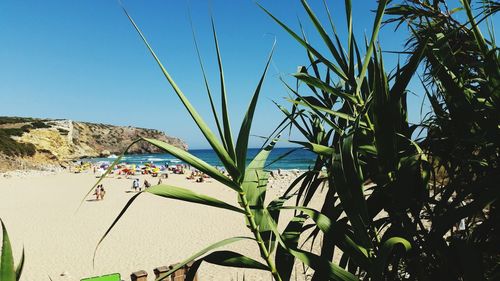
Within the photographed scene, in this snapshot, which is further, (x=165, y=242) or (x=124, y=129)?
(x=124, y=129)

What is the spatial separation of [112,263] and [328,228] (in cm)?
829

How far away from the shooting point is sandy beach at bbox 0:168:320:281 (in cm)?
756

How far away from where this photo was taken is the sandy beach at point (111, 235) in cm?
756

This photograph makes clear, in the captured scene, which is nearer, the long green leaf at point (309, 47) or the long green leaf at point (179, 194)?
the long green leaf at point (179, 194)

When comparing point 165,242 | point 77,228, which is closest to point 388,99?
point 165,242

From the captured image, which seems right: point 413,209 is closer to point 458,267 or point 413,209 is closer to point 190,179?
point 458,267

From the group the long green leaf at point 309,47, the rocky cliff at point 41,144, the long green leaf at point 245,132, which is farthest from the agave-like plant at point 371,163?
the rocky cliff at point 41,144

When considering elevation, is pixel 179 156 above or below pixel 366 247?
above

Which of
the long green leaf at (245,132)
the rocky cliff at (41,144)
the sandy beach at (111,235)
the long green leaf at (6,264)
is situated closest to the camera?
the long green leaf at (6,264)

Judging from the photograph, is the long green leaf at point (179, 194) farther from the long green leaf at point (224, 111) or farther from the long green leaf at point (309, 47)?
the long green leaf at point (309, 47)

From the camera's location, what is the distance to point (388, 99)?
2.67ft

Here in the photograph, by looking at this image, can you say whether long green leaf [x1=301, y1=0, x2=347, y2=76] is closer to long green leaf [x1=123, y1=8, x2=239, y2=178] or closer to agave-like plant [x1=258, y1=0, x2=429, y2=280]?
agave-like plant [x1=258, y1=0, x2=429, y2=280]

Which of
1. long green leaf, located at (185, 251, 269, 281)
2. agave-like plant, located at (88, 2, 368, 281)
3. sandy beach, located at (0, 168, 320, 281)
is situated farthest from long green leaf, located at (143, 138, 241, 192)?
sandy beach, located at (0, 168, 320, 281)

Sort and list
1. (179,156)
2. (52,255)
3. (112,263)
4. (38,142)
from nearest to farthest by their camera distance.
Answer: (179,156) → (112,263) → (52,255) → (38,142)
